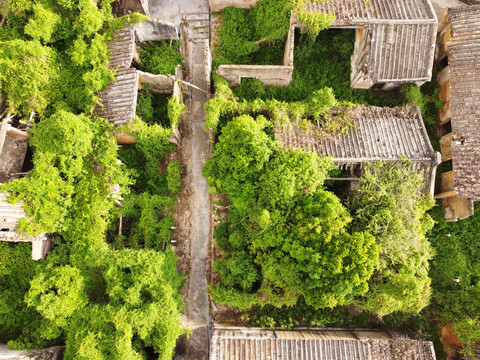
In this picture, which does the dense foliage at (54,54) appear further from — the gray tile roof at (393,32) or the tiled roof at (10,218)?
the gray tile roof at (393,32)

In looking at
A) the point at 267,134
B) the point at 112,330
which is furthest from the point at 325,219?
the point at 112,330

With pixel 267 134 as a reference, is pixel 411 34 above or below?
above

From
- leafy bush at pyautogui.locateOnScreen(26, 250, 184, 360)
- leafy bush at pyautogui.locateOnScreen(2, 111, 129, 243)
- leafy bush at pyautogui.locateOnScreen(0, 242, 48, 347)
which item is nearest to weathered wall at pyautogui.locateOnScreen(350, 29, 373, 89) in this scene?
leafy bush at pyautogui.locateOnScreen(2, 111, 129, 243)

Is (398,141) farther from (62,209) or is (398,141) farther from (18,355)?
(18,355)

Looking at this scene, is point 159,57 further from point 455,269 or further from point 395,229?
point 455,269

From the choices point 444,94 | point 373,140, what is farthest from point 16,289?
point 444,94
